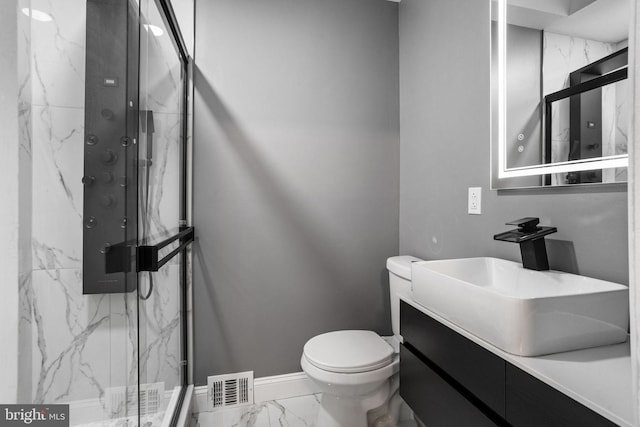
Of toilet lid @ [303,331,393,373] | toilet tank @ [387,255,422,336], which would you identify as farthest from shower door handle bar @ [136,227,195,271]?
toilet tank @ [387,255,422,336]

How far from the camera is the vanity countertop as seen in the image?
0.54 metres

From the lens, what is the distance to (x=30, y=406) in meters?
0.50

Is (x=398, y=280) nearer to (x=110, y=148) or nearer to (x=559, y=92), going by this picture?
(x=559, y=92)

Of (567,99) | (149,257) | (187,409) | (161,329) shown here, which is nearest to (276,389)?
(187,409)

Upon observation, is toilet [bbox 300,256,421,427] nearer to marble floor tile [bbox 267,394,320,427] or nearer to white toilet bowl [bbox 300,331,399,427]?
white toilet bowl [bbox 300,331,399,427]

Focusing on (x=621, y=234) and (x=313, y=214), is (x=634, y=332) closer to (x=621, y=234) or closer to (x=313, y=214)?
(x=621, y=234)

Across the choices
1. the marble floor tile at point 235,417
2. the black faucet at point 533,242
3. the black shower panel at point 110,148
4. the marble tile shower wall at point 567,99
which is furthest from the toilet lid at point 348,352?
the marble tile shower wall at point 567,99

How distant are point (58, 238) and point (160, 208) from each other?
616 mm

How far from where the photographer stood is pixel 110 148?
740 mm

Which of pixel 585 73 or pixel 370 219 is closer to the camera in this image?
pixel 585 73

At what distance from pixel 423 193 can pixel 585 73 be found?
0.88 metres

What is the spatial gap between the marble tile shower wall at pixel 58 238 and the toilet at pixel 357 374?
2.76ft

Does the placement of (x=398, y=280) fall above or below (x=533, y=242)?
below

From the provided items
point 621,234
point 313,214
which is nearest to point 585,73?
point 621,234
